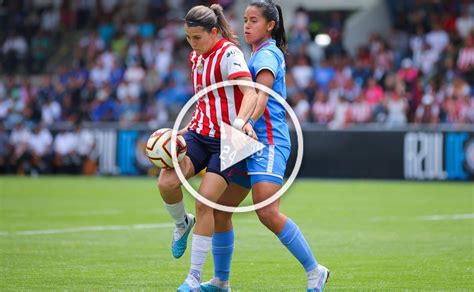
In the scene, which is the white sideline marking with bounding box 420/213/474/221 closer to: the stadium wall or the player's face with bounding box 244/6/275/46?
A: the player's face with bounding box 244/6/275/46

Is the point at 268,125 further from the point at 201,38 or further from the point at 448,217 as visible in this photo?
the point at 448,217

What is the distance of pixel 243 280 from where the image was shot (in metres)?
8.28

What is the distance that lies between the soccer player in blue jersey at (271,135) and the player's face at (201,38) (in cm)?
27

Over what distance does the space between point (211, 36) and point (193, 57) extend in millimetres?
282

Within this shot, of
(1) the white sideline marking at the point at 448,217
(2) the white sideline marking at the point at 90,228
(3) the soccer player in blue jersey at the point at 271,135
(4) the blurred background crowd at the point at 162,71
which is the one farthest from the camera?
(4) the blurred background crowd at the point at 162,71

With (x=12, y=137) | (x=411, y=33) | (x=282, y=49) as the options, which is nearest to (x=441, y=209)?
(x=282, y=49)

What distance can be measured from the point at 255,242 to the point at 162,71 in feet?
58.1

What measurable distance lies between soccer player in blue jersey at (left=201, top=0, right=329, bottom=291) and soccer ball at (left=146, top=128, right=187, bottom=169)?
55cm

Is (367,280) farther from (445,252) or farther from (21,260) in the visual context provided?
(21,260)

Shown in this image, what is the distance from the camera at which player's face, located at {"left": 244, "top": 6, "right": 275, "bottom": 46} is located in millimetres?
7277

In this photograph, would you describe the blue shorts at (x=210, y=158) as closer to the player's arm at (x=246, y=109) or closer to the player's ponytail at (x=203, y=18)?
the player's arm at (x=246, y=109)

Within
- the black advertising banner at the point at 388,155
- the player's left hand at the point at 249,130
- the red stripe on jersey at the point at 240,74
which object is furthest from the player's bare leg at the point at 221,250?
the black advertising banner at the point at 388,155

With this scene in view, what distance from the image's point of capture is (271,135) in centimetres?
721

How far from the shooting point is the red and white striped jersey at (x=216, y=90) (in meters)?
7.25
